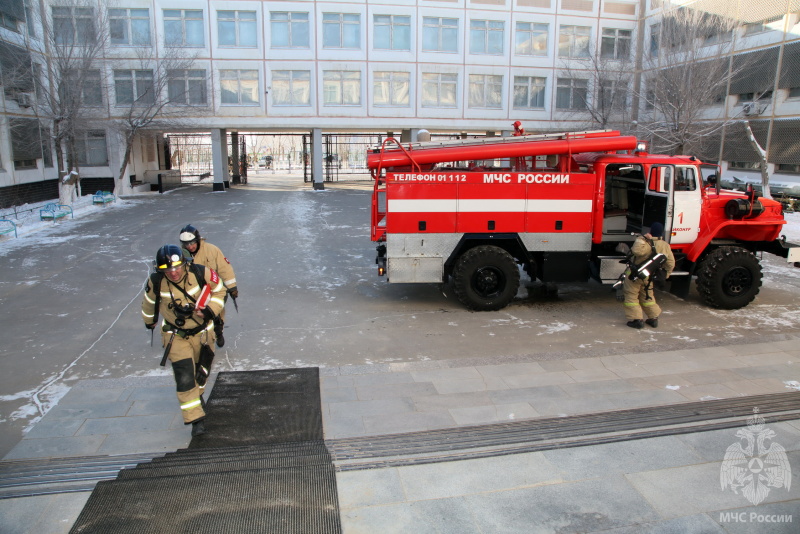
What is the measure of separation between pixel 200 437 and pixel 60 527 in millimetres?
1340

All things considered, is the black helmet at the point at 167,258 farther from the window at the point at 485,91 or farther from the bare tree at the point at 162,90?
the window at the point at 485,91

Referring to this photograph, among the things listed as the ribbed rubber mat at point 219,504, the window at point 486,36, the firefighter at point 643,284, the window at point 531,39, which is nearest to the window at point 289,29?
the window at point 486,36

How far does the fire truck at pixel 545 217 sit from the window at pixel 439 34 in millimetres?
24093

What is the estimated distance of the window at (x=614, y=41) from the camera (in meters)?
32.1

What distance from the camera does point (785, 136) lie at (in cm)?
2389

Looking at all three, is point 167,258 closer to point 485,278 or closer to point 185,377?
point 185,377

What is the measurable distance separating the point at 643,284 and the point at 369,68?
1004 inches

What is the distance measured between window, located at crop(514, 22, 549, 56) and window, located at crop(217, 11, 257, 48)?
14.7 metres

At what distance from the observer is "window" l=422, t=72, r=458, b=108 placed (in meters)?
30.8

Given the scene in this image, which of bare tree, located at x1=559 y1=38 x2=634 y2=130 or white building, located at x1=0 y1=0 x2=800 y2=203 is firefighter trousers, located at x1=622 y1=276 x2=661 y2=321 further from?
bare tree, located at x1=559 y1=38 x2=634 y2=130

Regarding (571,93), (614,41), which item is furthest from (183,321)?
(614,41)

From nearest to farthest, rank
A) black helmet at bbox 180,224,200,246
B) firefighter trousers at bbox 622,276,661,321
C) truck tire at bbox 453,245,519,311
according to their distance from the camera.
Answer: black helmet at bbox 180,224,200,246 < firefighter trousers at bbox 622,276,661,321 < truck tire at bbox 453,245,519,311

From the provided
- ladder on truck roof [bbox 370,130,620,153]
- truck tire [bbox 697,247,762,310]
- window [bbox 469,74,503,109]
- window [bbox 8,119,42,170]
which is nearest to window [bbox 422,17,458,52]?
window [bbox 469,74,503,109]

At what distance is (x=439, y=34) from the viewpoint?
30.5 m
